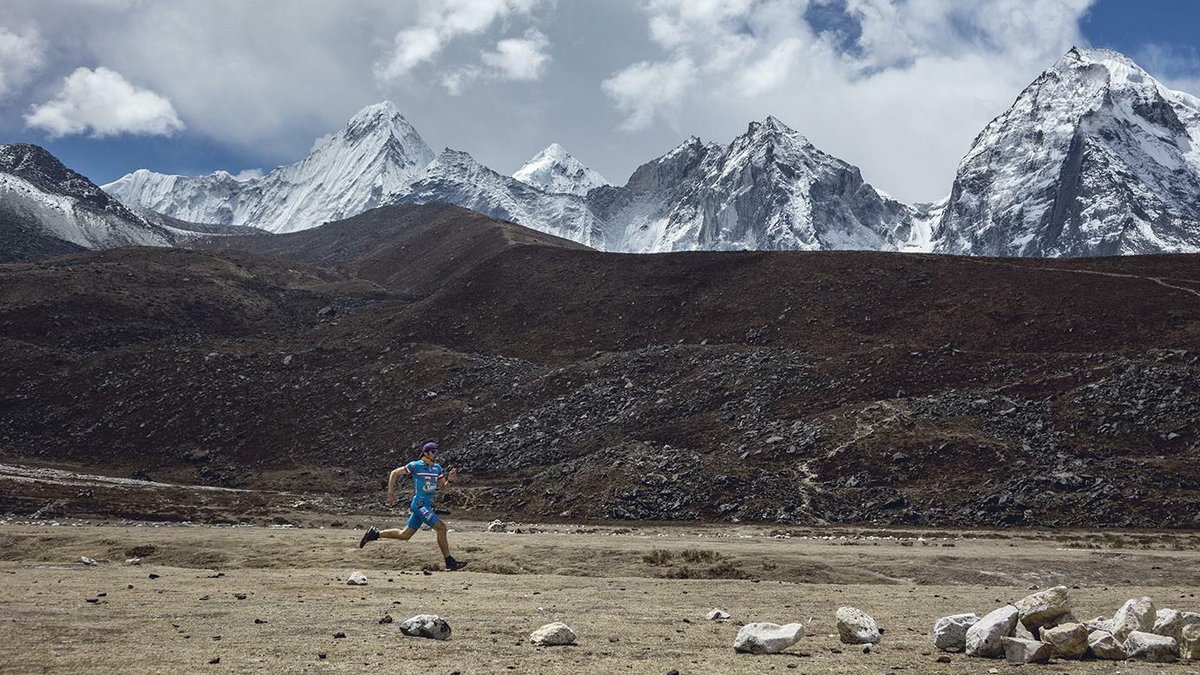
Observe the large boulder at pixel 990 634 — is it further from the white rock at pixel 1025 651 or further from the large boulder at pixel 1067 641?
the large boulder at pixel 1067 641

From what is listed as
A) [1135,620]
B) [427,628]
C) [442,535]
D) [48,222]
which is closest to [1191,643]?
[1135,620]

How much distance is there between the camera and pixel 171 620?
40.3 feet

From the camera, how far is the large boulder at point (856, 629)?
39.3 ft

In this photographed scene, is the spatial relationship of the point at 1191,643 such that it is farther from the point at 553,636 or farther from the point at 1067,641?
the point at 553,636

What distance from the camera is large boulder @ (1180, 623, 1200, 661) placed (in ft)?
33.7

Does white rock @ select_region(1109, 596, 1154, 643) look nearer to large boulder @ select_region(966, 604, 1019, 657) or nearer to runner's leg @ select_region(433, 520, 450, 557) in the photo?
large boulder @ select_region(966, 604, 1019, 657)

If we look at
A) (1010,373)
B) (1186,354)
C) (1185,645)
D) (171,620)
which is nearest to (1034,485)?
(1010,373)

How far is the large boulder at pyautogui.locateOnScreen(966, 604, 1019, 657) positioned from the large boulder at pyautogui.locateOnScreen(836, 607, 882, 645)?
1.43m

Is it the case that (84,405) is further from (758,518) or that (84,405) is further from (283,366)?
(758,518)

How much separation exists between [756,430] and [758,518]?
11.9 m

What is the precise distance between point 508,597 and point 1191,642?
10767 mm

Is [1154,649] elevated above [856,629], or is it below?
above

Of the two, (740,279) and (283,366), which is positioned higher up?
(740,279)

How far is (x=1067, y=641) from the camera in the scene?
10328 mm
